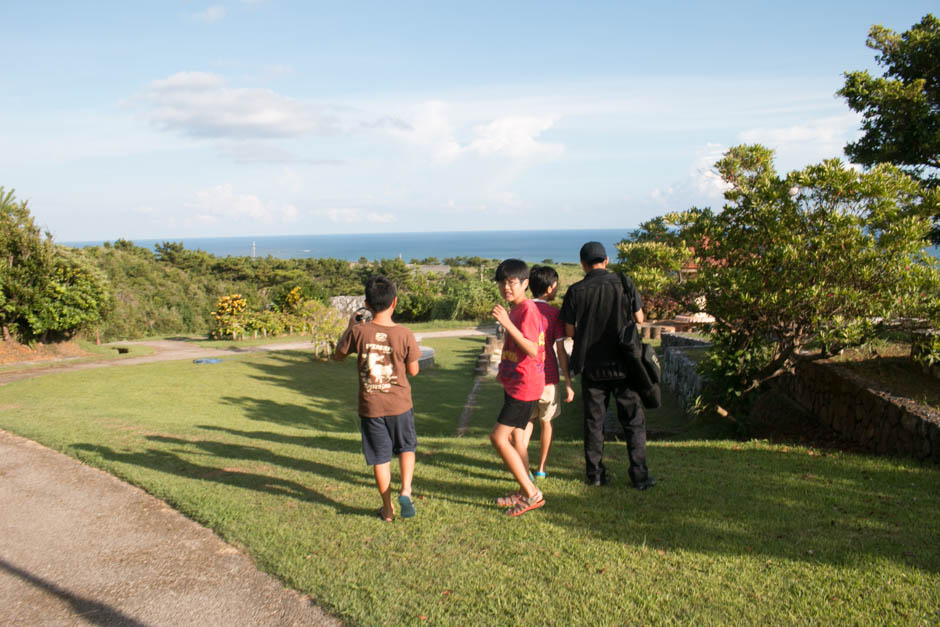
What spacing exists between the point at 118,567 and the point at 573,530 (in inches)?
108

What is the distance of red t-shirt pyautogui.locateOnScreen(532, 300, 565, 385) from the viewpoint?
4512 millimetres

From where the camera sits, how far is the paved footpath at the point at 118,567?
10.2 feet

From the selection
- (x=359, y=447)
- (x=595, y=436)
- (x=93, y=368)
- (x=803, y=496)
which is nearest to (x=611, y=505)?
(x=595, y=436)

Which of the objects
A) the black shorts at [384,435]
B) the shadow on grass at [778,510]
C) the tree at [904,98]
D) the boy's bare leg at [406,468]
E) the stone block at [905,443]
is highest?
the tree at [904,98]

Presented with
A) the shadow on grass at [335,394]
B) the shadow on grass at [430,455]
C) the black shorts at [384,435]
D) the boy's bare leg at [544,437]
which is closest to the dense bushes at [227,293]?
the shadow on grass at [335,394]

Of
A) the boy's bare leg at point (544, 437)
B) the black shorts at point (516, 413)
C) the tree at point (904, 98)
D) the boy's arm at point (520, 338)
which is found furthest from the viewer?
the tree at point (904, 98)

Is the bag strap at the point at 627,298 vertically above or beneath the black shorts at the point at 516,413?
above

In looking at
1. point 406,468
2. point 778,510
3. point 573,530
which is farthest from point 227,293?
point 778,510

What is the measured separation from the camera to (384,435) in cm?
407

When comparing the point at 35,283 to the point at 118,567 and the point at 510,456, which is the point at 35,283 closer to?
the point at 118,567

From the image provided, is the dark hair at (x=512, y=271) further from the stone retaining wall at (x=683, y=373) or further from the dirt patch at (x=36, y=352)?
the dirt patch at (x=36, y=352)

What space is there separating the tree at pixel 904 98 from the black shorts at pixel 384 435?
8569mm

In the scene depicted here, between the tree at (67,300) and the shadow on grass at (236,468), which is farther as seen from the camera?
the tree at (67,300)

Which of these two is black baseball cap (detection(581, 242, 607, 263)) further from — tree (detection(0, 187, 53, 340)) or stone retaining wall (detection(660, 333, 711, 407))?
tree (detection(0, 187, 53, 340))
